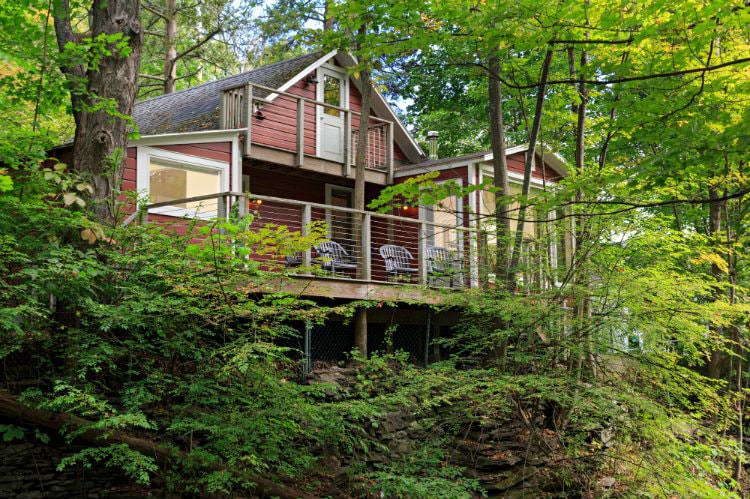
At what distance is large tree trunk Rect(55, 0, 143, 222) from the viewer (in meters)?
8.52

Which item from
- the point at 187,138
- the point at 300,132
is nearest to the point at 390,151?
the point at 300,132

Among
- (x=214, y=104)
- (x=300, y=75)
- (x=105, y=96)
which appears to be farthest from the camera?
(x=300, y=75)

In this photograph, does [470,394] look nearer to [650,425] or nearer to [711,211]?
[650,425]

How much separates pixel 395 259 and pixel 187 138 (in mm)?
4187

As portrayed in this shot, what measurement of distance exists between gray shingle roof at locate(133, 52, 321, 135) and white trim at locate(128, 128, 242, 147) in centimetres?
89

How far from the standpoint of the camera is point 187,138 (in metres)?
12.9

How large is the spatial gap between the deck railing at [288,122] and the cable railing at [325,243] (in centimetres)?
130

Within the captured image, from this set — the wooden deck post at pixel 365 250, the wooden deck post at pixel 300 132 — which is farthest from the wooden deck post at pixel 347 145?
the wooden deck post at pixel 365 250

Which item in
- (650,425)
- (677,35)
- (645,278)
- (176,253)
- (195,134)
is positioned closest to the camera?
(677,35)

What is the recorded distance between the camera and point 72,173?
8.56 meters

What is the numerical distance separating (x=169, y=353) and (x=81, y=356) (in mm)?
826

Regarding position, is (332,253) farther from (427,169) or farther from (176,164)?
(427,169)

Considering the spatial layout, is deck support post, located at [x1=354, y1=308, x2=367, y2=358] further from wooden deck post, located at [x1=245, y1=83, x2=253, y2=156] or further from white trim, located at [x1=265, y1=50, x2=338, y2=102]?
white trim, located at [x1=265, y1=50, x2=338, y2=102]

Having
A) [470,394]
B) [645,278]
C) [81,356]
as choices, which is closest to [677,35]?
[645,278]
